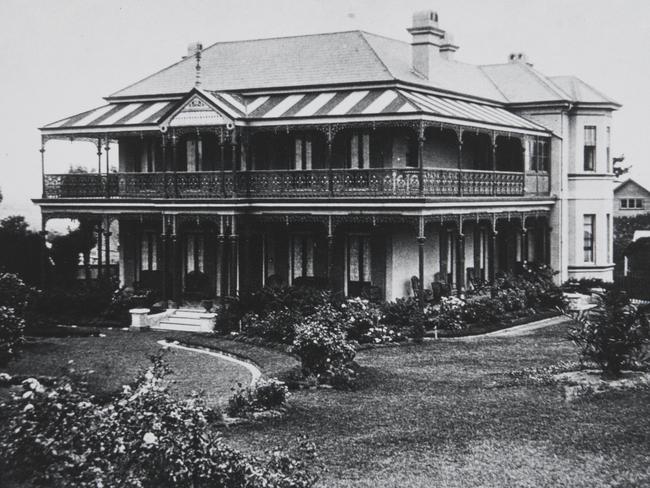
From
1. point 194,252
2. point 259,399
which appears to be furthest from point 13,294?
point 259,399

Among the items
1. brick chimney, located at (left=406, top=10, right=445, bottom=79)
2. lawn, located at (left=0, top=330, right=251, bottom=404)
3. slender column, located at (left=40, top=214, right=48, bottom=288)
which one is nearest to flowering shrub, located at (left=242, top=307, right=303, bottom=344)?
lawn, located at (left=0, top=330, right=251, bottom=404)

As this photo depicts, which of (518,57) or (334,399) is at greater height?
(518,57)

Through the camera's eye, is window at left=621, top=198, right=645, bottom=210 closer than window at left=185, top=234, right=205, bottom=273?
No

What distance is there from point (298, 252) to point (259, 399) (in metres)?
14.2

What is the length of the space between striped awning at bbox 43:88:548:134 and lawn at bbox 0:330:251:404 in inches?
286

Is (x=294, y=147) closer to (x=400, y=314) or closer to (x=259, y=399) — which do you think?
(x=400, y=314)

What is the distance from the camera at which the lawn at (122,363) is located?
61.9 ft

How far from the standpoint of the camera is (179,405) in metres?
11.1

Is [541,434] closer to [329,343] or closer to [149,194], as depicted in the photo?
[329,343]

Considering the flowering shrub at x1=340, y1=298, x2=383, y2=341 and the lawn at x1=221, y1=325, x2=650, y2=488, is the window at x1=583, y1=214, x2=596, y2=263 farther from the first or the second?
the lawn at x1=221, y1=325, x2=650, y2=488

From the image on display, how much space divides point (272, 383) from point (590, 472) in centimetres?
607

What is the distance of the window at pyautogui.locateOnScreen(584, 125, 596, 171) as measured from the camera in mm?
37281

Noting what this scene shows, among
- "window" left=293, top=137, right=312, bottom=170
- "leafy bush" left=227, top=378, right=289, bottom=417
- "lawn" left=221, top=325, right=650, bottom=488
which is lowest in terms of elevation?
"lawn" left=221, top=325, right=650, bottom=488

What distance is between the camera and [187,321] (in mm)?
28078
